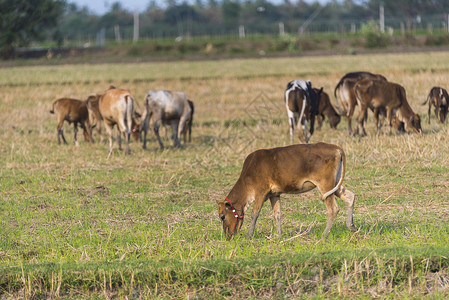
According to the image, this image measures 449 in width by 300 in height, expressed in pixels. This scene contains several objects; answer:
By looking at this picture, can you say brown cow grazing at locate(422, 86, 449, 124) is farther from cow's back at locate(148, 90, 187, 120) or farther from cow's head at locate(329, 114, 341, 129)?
cow's back at locate(148, 90, 187, 120)

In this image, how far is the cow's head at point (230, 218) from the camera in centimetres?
816

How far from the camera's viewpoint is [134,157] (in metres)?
15.7

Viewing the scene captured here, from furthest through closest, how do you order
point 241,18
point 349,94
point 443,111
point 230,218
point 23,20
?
1. point 241,18
2. point 23,20
3. point 443,111
4. point 349,94
5. point 230,218

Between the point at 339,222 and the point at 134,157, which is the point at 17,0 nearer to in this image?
the point at 134,157

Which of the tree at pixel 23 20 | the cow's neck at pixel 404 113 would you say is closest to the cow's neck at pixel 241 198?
the cow's neck at pixel 404 113

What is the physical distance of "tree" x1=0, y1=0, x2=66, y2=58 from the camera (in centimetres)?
5725

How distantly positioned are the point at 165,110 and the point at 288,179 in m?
9.68

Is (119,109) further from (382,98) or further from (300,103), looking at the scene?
(382,98)

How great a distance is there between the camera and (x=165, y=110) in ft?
56.7

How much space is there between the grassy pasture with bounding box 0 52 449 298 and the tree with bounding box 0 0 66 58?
41032mm

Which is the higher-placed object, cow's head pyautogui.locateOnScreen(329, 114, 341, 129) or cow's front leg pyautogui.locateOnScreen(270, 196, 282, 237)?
cow's head pyautogui.locateOnScreen(329, 114, 341, 129)

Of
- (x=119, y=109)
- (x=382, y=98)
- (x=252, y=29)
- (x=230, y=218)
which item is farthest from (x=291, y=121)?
(x=252, y=29)

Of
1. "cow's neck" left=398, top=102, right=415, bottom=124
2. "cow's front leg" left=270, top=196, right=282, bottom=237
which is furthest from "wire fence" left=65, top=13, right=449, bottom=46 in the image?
"cow's front leg" left=270, top=196, right=282, bottom=237

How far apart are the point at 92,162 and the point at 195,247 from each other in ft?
23.8
